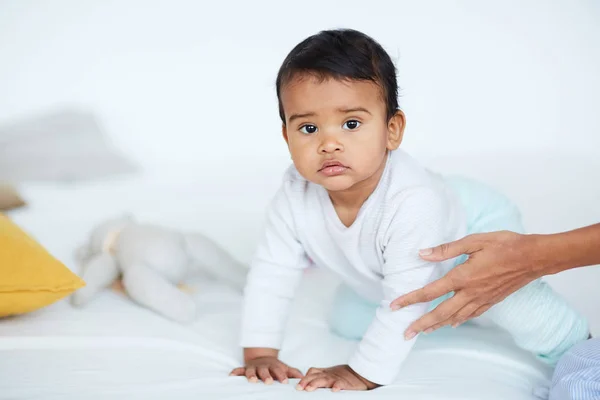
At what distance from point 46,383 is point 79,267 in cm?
54

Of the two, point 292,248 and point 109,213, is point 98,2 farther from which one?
point 292,248

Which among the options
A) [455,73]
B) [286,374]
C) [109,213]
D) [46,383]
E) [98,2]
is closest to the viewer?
[46,383]

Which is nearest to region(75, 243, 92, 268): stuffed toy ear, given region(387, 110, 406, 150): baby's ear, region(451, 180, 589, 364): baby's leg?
region(387, 110, 406, 150): baby's ear

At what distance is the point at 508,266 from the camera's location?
134 centimetres

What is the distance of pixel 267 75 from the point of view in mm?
2893

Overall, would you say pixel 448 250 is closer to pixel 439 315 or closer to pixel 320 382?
pixel 439 315

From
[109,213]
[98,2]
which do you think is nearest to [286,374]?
[109,213]

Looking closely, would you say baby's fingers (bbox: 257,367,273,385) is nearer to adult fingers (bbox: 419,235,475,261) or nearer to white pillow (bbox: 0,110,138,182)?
adult fingers (bbox: 419,235,475,261)

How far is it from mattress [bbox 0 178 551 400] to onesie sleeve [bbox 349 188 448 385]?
52 mm

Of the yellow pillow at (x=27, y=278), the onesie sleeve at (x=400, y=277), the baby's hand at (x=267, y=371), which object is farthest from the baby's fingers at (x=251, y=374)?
the yellow pillow at (x=27, y=278)

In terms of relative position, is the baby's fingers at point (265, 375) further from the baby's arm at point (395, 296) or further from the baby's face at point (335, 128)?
the baby's face at point (335, 128)

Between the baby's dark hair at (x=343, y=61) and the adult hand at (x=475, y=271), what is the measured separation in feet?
0.88

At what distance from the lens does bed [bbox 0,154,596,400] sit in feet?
4.30

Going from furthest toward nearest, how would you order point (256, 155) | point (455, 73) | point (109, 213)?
point (455, 73) → point (256, 155) → point (109, 213)
